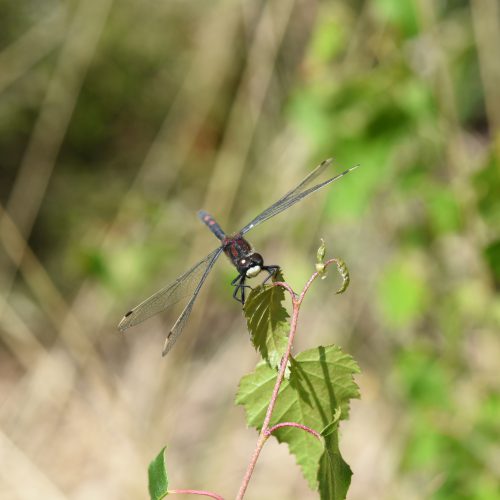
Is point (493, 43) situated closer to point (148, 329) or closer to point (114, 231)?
point (114, 231)

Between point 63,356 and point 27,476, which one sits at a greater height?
point 63,356

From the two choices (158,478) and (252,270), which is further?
(252,270)

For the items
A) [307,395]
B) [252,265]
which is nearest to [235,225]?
[252,265]

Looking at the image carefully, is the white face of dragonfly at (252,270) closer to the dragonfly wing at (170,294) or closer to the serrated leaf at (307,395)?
the dragonfly wing at (170,294)

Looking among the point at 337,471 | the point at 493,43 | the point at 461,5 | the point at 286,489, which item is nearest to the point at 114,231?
the point at 286,489

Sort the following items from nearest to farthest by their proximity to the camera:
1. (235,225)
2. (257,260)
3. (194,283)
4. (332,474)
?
(332,474), (257,260), (194,283), (235,225)

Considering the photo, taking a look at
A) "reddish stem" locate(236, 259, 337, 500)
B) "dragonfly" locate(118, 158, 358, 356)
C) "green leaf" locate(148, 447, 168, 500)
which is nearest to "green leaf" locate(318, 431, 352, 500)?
"reddish stem" locate(236, 259, 337, 500)

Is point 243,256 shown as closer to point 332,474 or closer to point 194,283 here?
point 194,283
